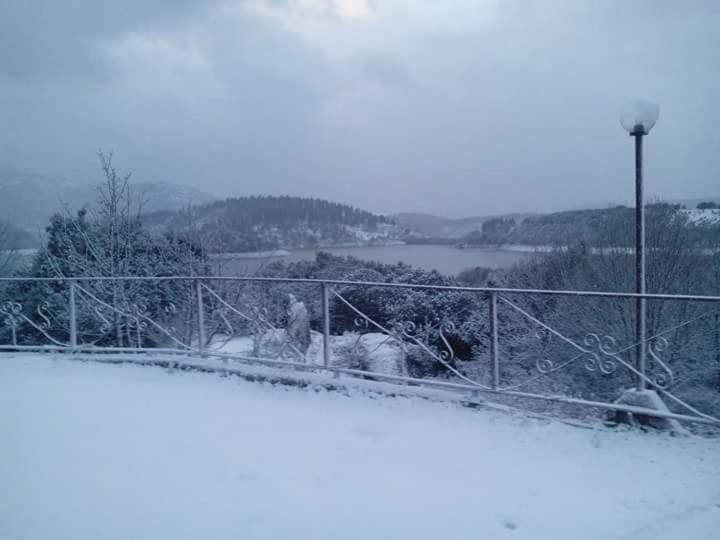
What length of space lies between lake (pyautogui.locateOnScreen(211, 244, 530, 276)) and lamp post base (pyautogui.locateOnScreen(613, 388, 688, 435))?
651 cm

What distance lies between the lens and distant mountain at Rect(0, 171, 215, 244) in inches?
366

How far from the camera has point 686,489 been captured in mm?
3051

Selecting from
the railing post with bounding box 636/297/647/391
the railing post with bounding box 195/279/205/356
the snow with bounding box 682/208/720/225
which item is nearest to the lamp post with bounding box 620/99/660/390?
the railing post with bounding box 636/297/647/391

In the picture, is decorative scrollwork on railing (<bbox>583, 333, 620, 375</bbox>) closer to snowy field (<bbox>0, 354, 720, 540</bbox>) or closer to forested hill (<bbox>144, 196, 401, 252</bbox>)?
snowy field (<bbox>0, 354, 720, 540</bbox>)

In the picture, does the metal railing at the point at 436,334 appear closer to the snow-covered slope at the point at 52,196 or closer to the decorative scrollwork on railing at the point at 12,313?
the decorative scrollwork on railing at the point at 12,313

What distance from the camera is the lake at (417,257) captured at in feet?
31.8

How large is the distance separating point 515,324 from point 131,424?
4139 millimetres

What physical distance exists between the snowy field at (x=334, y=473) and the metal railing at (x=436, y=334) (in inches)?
21.4

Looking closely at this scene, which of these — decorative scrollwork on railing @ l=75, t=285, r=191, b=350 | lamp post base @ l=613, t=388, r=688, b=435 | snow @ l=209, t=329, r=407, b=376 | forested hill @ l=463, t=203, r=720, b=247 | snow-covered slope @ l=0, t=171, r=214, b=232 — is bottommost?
lamp post base @ l=613, t=388, r=688, b=435

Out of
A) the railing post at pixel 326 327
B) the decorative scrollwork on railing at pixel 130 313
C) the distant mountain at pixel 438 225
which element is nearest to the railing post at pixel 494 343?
the railing post at pixel 326 327

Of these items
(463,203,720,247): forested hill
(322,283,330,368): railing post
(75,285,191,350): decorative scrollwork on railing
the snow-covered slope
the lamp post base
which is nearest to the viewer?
the lamp post base

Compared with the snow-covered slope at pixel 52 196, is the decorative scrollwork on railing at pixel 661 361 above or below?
below

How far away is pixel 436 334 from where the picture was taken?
17.1ft

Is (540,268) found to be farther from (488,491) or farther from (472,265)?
(488,491)
